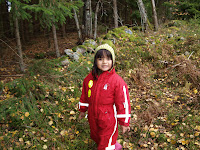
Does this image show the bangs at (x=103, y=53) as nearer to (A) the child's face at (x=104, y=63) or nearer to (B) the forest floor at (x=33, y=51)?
(A) the child's face at (x=104, y=63)

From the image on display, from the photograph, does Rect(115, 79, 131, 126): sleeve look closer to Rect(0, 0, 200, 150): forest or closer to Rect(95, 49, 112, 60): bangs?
Rect(95, 49, 112, 60): bangs

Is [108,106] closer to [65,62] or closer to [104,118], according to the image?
[104,118]

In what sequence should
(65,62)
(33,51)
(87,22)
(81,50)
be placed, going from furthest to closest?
(33,51) < (87,22) < (81,50) < (65,62)

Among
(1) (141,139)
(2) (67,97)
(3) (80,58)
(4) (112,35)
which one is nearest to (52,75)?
(2) (67,97)

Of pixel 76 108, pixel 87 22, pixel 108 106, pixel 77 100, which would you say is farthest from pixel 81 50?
pixel 108 106

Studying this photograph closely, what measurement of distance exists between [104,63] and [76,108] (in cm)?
198

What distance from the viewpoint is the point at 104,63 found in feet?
6.29

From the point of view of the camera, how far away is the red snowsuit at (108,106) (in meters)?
1.90

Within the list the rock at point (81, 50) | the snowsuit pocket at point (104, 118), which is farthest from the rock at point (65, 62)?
the snowsuit pocket at point (104, 118)

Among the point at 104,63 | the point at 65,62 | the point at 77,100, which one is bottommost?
the point at 77,100

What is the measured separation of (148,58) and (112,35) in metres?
2.33

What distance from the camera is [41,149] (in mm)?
2500

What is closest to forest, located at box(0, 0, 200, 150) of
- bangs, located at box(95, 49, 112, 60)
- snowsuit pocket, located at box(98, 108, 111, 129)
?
snowsuit pocket, located at box(98, 108, 111, 129)

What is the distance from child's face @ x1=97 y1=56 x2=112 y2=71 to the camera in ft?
6.30
